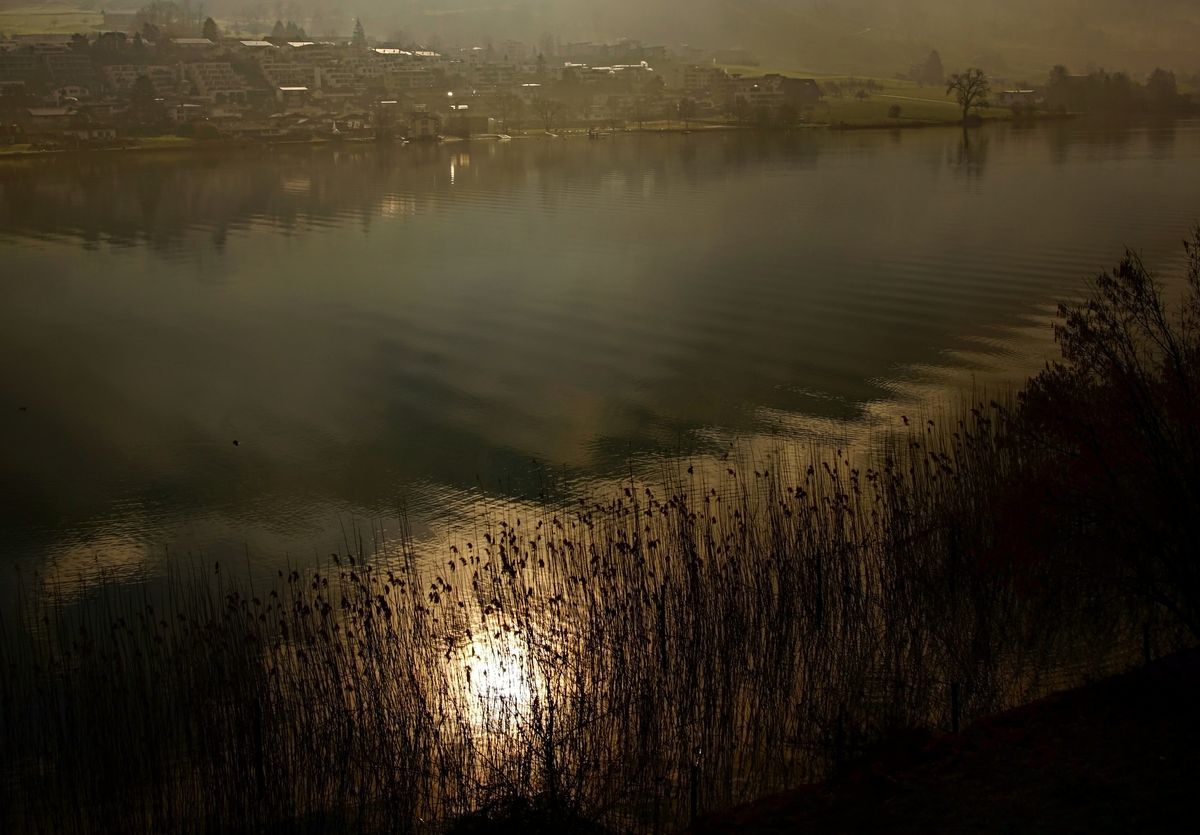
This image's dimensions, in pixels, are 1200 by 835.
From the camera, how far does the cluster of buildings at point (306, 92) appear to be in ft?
214

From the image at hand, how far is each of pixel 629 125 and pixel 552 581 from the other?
7075cm

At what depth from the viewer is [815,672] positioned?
21.9 feet

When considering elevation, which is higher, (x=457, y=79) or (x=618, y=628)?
(x=457, y=79)

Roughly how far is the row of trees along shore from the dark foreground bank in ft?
0.96

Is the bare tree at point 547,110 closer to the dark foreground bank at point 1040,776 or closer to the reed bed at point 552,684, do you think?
the reed bed at point 552,684

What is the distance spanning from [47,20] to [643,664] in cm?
13549

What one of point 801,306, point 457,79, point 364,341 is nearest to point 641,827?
point 364,341

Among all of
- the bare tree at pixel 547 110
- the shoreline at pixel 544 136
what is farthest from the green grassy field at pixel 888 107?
the bare tree at pixel 547 110

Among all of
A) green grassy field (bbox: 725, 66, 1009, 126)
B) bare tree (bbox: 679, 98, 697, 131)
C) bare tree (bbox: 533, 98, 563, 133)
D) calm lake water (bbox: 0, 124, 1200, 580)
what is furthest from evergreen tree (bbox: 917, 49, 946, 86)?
calm lake water (bbox: 0, 124, 1200, 580)

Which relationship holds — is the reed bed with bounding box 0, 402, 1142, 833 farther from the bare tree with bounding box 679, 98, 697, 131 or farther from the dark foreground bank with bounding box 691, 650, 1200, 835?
the bare tree with bounding box 679, 98, 697, 131

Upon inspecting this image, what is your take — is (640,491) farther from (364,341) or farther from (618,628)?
(364,341)

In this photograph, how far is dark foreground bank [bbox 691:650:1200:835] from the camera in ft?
15.8

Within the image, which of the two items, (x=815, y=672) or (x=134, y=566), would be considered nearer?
(x=815, y=672)

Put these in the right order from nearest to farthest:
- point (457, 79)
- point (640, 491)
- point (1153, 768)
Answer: point (1153, 768), point (640, 491), point (457, 79)
